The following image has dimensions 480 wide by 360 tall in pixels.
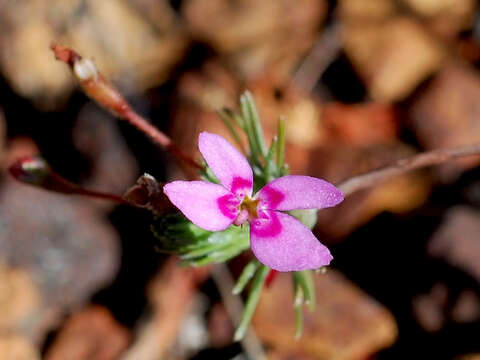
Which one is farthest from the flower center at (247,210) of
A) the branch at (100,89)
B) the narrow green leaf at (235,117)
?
the narrow green leaf at (235,117)

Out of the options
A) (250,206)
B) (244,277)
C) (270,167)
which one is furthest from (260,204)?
(244,277)

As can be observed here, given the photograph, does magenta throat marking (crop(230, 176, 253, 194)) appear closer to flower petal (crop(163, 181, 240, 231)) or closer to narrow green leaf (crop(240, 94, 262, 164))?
flower petal (crop(163, 181, 240, 231))

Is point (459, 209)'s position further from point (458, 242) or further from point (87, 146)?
point (87, 146)

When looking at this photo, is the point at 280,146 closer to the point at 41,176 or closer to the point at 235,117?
the point at 235,117

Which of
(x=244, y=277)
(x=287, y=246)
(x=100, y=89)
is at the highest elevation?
(x=100, y=89)

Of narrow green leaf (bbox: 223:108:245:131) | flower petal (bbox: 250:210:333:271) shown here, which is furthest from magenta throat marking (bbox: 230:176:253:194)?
narrow green leaf (bbox: 223:108:245:131)
